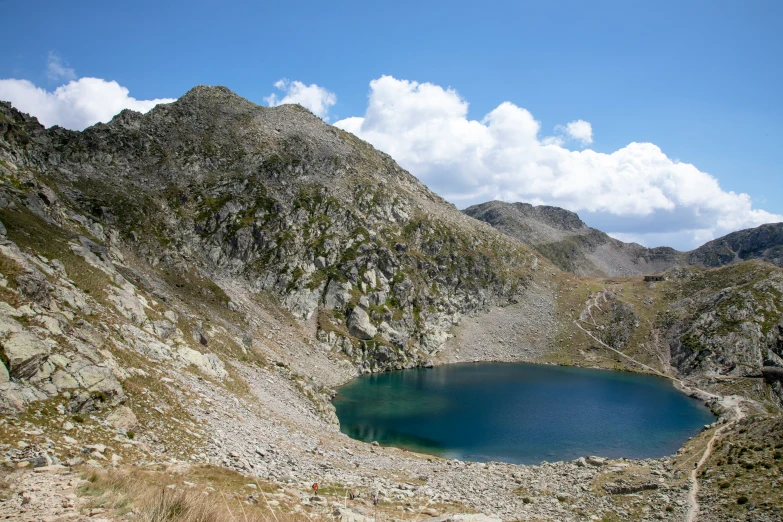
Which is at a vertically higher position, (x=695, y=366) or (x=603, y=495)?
(x=695, y=366)

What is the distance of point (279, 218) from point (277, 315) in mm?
31432

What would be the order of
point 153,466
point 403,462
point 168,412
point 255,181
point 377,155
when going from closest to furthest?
point 153,466 < point 168,412 < point 403,462 < point 255,181 < point 377,155

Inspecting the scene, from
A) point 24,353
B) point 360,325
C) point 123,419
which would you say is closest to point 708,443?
point 123,419

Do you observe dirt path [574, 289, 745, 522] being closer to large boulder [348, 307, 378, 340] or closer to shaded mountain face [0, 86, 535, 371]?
shaded mountain face [0, 86, 535, 371]

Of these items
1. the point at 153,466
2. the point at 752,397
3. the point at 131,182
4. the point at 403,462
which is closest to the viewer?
the point at 153,466

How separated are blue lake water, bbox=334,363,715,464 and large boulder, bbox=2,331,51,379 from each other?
143ft

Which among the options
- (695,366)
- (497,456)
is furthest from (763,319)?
(497,456)

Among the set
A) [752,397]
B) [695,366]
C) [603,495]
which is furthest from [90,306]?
[695,366]

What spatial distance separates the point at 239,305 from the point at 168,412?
216 ft

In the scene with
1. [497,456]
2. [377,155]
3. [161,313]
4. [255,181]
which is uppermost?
[377,155]

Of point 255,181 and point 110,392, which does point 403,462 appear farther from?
point 255,181

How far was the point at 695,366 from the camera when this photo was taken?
365ft

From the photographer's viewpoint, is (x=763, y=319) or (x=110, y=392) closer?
(x=110, y=392)

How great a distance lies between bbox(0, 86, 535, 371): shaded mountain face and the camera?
318 ft
